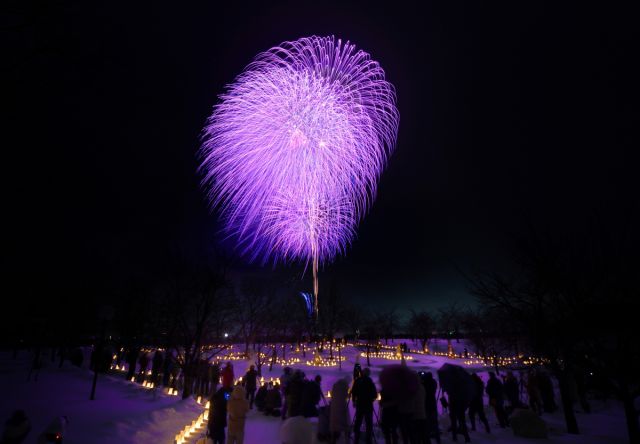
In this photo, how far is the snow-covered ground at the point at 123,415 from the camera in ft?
26.5

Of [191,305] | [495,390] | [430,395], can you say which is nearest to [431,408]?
[430,395]

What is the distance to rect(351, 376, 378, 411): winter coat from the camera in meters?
8.16

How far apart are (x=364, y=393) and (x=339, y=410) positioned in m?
0.72

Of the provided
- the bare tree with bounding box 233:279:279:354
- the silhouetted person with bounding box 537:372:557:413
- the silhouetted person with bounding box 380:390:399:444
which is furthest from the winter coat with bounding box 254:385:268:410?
the bare tree with bounding box 233:279:279:354

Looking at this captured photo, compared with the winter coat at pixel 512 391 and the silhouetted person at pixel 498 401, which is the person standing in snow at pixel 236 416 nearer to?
the silhouetted person at pixel 498 401

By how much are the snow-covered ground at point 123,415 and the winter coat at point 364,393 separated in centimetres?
290

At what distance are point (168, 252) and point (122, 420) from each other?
50.5 feet

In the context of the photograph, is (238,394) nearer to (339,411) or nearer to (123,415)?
(339,411)

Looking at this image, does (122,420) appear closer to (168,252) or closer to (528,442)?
(528,442)

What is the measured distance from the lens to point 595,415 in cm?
1334

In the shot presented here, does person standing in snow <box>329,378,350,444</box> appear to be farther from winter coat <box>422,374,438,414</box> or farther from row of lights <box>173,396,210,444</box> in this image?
row of lights <box>173,396,210,444</box>

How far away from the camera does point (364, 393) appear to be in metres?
8.17

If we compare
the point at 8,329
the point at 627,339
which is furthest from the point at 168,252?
the point at 627,339

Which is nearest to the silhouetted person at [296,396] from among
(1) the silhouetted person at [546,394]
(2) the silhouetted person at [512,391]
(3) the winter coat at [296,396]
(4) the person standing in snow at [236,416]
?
(3) the winter coat at [296,396]
